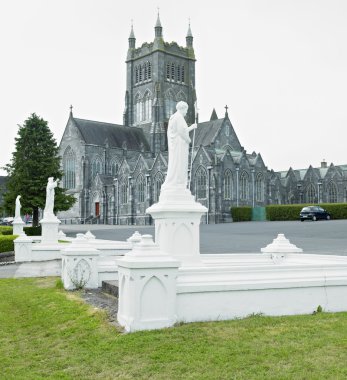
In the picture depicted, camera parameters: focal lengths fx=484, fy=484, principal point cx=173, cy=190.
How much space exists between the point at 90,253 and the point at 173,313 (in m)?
4.06

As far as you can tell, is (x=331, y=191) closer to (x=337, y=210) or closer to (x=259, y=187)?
(x=259, y=187)

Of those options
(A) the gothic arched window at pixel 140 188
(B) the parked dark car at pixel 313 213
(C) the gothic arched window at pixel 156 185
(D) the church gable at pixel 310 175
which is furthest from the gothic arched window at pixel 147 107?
(B) the parked dark car at pixel 313 213

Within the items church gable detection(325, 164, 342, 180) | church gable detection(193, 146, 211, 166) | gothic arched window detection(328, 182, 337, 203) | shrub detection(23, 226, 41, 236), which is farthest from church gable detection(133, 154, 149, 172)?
shrub detection(23, 226, 41, 236)

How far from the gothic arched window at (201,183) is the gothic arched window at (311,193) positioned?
19.3 metres

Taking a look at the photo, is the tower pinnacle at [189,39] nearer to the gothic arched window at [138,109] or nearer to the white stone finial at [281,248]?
the gothic arched window at [138,109]

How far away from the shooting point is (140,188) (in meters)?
60.7

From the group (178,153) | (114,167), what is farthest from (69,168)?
(178,153)

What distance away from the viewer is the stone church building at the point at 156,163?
179 ft

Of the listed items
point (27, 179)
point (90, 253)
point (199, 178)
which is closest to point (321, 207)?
point (199, 178)

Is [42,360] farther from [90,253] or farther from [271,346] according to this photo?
[90,253]

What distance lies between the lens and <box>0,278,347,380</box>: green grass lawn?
489cm

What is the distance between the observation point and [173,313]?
6.52 m

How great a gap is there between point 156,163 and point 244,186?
1096 centimetres

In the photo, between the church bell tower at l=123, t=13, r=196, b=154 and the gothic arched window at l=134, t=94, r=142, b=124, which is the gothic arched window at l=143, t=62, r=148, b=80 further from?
the gothic arched window at l=134, t=94, r=142, b=124
